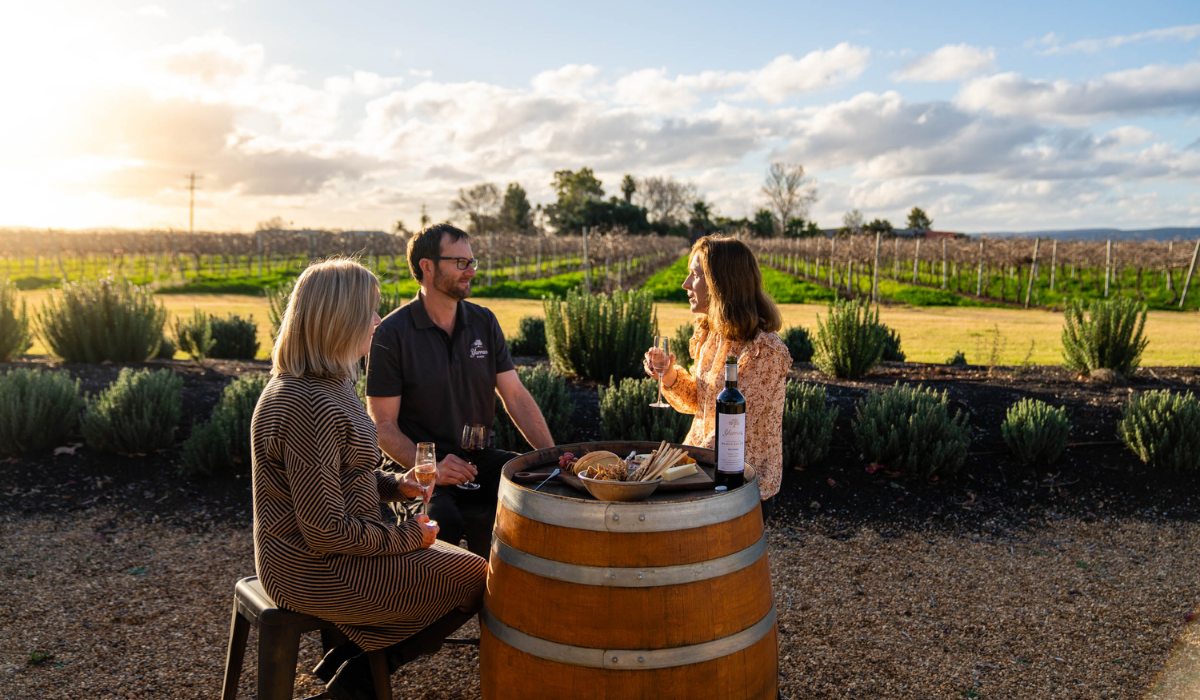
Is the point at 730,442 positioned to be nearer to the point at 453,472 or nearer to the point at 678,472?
the point at 678,472

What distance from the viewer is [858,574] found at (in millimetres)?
4105

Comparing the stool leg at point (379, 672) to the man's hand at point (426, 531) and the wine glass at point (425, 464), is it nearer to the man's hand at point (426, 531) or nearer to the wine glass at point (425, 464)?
the man's hand at point (426, 531)

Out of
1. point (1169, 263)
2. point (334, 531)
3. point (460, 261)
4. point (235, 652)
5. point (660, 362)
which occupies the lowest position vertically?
point (235, 652)

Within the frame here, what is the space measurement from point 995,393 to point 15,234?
5577cm

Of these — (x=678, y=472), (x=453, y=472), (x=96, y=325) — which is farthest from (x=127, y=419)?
(x=678, y=472)

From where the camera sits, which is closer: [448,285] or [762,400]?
[762,400]

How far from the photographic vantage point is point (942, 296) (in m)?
28.0

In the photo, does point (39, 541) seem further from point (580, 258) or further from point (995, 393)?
point (580, 258)

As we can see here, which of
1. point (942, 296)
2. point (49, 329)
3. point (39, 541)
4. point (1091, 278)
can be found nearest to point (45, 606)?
point (39, 541)

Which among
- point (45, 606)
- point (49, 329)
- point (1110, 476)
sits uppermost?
point (49, 329)

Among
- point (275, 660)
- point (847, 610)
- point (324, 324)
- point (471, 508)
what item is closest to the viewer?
point (324, 324)

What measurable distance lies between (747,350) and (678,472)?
87 cm

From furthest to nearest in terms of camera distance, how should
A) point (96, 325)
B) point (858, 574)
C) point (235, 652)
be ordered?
1. point (96, 325)
2. point (858, 574)
3. point (235, 652)

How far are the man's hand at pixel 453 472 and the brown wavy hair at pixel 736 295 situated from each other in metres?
1.13
